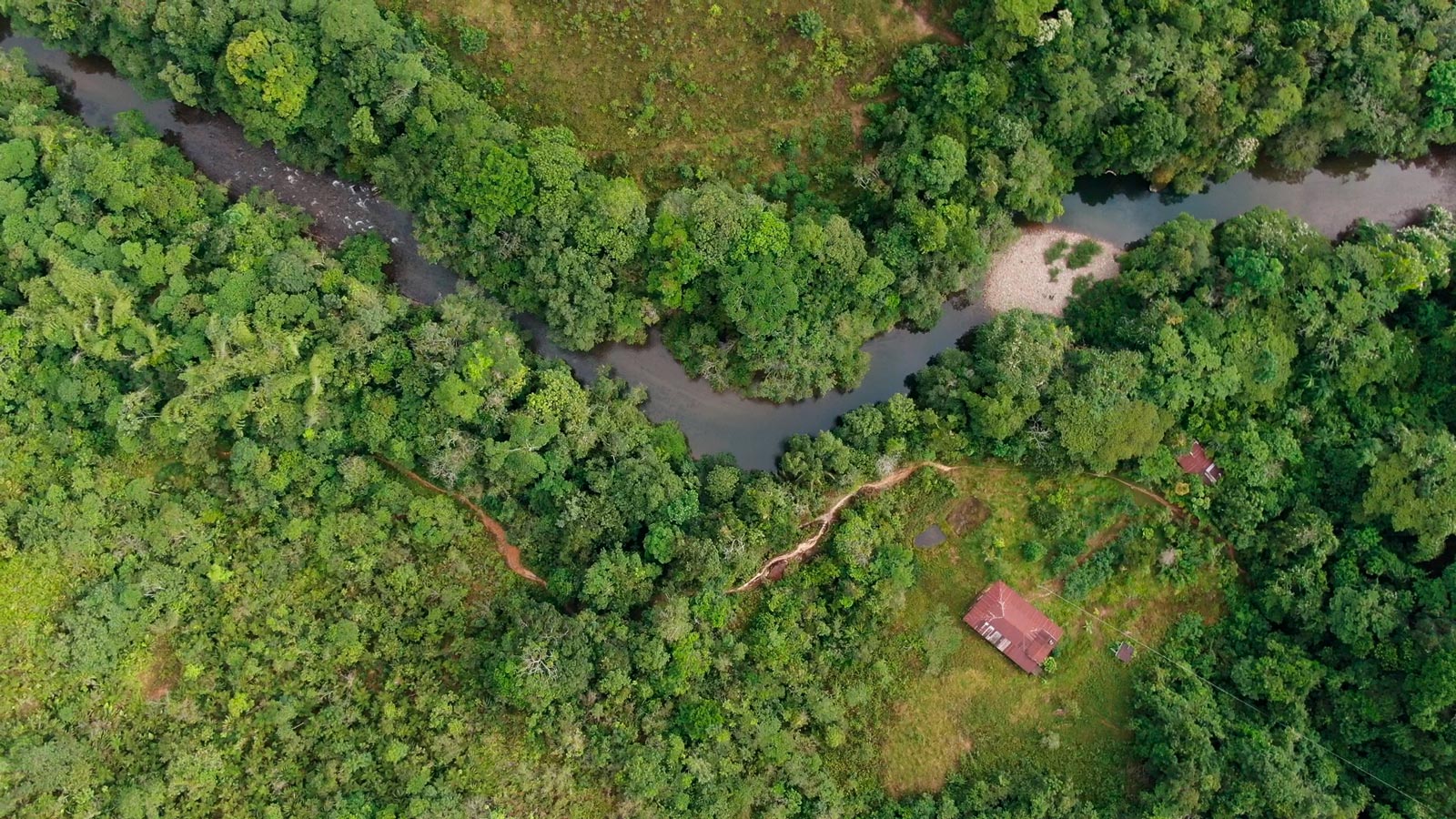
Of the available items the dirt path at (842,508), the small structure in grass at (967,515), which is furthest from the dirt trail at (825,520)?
the small structure in grass at (967,515)

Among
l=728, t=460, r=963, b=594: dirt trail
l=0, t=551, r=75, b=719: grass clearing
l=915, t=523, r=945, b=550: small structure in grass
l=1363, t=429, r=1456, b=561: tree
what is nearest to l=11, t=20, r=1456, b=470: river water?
l=728, t=460, r=963, b=594: dirt trail

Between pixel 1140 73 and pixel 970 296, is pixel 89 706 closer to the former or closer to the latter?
pixel 970 296

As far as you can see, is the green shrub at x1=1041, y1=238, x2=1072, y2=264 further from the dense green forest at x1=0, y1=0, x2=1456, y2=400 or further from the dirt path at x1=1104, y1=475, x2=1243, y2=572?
Result: the dirt path at x1=1104, y1=475, x2=1243, y2=572

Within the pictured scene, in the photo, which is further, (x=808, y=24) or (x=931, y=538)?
(x=931, y=538)

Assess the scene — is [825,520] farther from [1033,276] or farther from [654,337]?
[1033,276]

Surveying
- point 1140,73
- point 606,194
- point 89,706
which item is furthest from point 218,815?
point 1140,73

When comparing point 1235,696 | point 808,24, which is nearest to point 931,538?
point 1235,696
